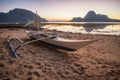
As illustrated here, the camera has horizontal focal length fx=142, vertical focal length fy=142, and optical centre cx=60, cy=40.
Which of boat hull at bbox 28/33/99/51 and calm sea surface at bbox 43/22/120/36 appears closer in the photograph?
boat hull at bbox 28/33/99/51

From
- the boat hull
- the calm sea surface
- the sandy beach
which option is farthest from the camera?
the calm sea surface

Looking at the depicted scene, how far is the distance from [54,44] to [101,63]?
3.09m

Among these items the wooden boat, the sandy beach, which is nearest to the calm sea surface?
the wooden boat

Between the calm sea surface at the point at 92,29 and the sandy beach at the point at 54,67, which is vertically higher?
the calm sea surface at the point at 92,29

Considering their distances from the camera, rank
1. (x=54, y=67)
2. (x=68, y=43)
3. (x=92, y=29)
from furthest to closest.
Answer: (x=92, y=29), (x=68, y=43), (x=54, y=67)

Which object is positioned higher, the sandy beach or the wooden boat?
the wooden boat

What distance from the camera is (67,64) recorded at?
687 centimetres

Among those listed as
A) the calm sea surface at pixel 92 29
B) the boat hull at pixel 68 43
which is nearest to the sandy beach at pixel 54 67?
the boat hull at pixel 68 43

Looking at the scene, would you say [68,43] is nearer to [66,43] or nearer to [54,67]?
[66,43]

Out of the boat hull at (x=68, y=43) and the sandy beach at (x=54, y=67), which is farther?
the boat hull at (x=68, y=43)

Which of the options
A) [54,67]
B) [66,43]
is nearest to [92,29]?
[66,43]

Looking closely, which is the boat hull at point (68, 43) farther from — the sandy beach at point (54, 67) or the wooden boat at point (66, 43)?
the sandy beach at point (54, 67)

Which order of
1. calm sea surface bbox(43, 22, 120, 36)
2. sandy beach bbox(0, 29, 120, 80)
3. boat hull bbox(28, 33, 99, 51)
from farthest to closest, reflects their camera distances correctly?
calm sea surface bbox(43, 22, 120, 36), boat hull bbox(28, 33, 99, 51), sandy beach bbox(0, 29, 120, 80)

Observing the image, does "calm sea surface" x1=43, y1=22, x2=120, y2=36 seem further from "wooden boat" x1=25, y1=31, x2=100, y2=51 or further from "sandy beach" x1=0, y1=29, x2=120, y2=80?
"sandy beach" x1=0, y1=29, x2=120, y2=80
